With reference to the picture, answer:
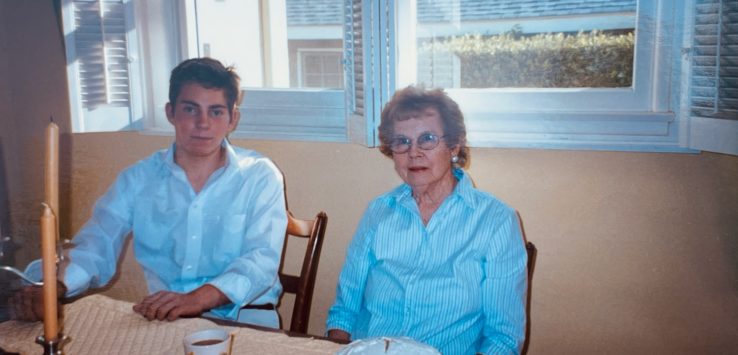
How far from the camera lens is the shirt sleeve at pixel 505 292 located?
4.12 ft

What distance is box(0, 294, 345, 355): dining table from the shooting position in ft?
3.39

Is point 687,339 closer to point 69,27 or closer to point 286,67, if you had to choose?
point 286,67

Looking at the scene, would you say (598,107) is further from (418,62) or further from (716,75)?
(418,62)

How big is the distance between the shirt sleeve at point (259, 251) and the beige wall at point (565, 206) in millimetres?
236

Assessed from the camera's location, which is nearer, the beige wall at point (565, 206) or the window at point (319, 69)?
the beige wall at point (565, 206)

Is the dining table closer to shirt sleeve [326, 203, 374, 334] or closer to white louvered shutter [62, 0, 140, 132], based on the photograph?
shirt sleeve [326, 203, 374, 334]

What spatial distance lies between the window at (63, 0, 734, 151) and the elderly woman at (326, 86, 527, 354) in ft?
0.71

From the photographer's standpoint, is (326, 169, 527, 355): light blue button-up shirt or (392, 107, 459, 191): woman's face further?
(392, 107, 459, 191): woman's face

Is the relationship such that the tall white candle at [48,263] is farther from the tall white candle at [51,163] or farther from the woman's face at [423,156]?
the woman's face at [423,156]

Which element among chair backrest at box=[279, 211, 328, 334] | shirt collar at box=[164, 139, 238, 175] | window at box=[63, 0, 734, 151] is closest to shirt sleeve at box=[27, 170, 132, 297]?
shirt collar at box=[164, 139, 238, 175]

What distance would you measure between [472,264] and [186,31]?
3.54ft

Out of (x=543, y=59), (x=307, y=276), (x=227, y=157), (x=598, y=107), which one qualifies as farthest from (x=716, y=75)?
(x=227, y=157)

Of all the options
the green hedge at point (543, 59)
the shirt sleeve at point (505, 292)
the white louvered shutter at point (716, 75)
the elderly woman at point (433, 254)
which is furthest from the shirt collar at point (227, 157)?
the white louvered shutter at point (716, 75)

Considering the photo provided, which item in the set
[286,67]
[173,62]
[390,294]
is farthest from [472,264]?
[173,62]
